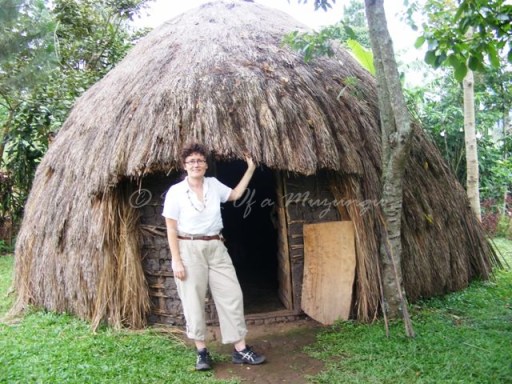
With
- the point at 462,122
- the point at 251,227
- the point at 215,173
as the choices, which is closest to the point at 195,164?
the point at 215,173

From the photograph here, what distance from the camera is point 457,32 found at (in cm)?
384

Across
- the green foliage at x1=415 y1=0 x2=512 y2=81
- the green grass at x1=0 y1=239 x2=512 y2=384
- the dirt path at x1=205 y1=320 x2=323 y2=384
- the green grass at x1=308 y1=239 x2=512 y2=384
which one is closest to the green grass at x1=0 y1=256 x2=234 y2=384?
the green grass at x1=0 y1=239 x2=512 y2=384

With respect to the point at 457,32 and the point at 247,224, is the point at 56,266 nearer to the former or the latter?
the point at 247,224

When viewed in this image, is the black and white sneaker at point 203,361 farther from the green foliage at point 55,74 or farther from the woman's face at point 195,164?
the green foliage at point 55,74

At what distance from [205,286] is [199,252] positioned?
1.00ft

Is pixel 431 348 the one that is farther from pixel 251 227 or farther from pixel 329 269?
pixel 251 227

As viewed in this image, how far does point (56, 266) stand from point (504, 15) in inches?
194

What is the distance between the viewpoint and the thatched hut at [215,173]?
4.73m

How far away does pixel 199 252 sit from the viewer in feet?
13.0

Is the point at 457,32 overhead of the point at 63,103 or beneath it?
beneath

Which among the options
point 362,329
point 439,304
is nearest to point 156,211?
point 362,329

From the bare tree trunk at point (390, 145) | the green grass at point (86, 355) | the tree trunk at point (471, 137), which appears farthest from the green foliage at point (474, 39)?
the tree trunk at point (471, 137)

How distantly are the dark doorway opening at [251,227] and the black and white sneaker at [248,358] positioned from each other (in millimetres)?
2882

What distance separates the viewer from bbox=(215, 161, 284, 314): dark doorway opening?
7.55 meters
